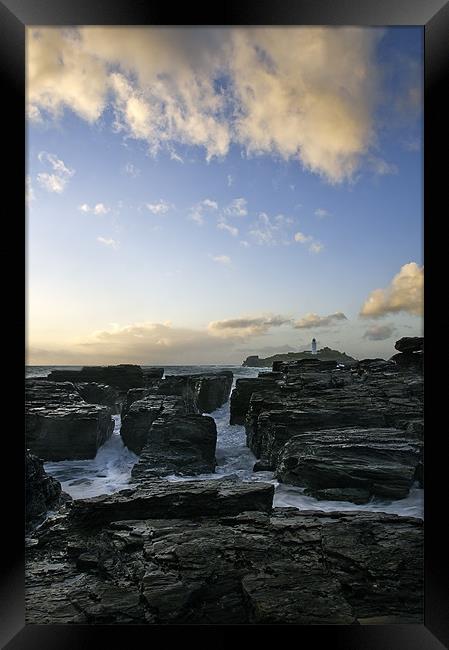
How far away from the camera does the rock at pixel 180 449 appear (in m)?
6.29

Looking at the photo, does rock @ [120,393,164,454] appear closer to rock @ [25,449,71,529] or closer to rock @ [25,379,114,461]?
rock @ [25,379,114,461]

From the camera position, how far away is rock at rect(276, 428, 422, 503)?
4.84m

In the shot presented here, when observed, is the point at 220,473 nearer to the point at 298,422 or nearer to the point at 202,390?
the point at 298,422

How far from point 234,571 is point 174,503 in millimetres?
1447

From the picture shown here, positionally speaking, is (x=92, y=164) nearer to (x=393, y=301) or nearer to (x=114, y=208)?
(x=114, y=208)

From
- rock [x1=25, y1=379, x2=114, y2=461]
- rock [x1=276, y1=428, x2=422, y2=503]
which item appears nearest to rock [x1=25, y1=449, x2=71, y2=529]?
rock [x1=25, y1=379, x2=114, y2=461]

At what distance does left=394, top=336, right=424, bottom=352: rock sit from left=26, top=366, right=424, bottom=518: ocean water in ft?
8.74
